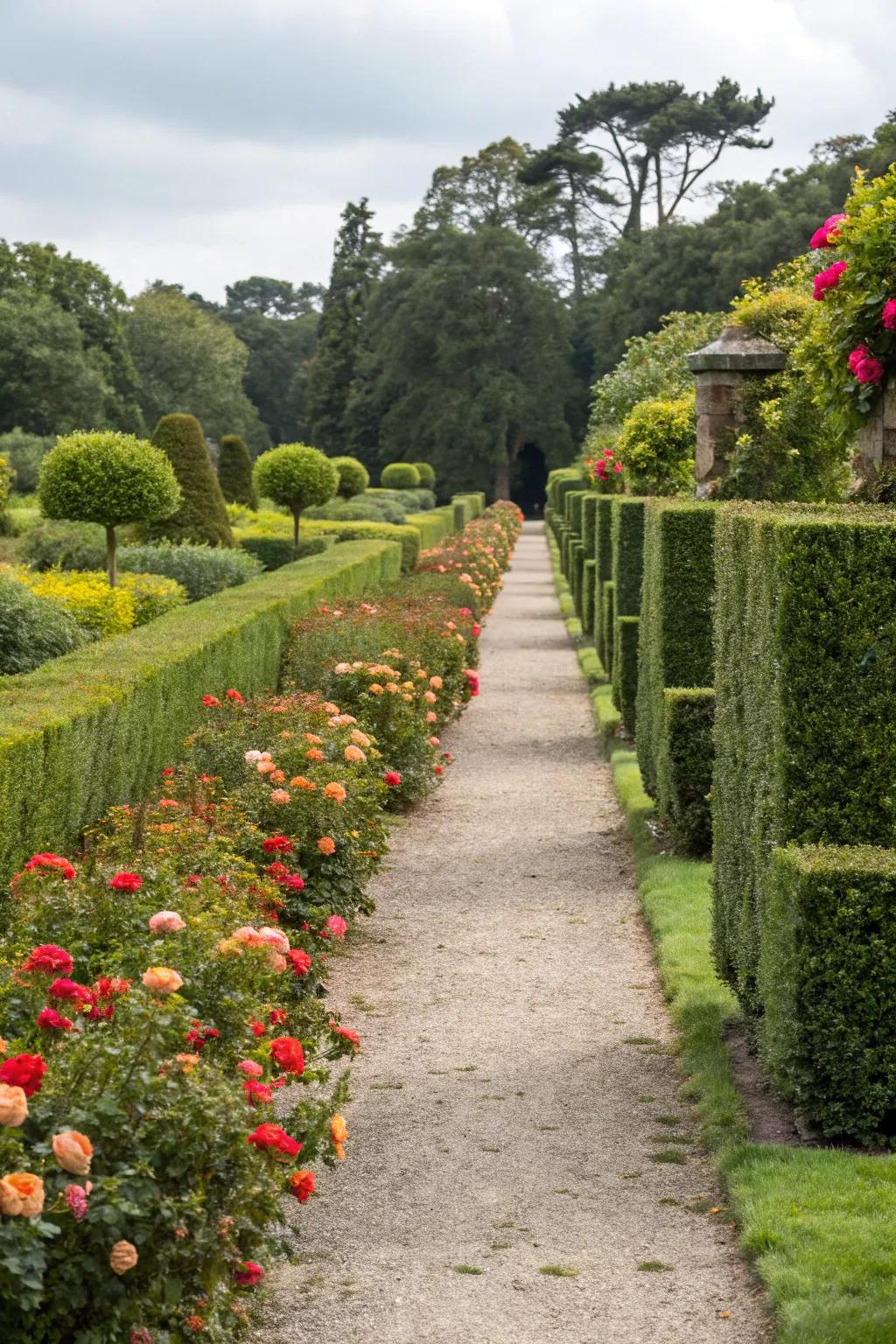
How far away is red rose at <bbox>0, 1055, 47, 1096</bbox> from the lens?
2771 mm

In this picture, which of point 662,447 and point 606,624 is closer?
point 662,447

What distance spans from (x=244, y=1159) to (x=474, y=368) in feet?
165

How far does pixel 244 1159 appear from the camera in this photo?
2914 millimetres

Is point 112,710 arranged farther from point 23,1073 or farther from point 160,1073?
point 23,1073

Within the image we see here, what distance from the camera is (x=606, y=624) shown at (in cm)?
1460

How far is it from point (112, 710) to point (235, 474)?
1002 inches

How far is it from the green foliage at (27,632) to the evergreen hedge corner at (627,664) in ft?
13.0

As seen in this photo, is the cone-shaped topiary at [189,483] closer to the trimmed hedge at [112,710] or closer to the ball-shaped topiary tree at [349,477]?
the trimmed hedge at [112,710]

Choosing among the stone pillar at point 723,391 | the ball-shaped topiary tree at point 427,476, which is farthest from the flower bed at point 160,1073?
the ball-shaped topiary tree at point 427,476

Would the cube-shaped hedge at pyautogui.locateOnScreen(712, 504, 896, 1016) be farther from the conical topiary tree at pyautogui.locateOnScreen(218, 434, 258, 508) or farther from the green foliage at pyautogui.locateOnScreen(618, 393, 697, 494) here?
the conical topiary tree at pyautogui.locateOnScreen(218, 434, 258, 508)

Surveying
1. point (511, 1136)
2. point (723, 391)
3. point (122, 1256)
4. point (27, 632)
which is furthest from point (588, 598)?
point (122, 1256)

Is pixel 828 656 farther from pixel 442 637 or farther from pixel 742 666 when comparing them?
pixel 442 637

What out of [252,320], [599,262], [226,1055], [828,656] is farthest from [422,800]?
[252,320]

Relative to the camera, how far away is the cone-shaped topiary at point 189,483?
19266mm
